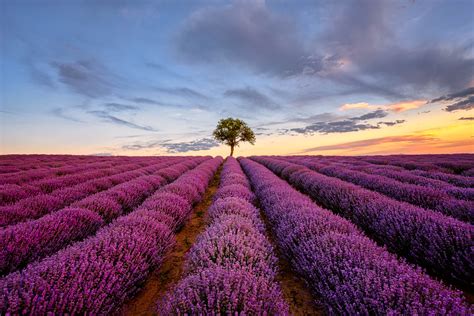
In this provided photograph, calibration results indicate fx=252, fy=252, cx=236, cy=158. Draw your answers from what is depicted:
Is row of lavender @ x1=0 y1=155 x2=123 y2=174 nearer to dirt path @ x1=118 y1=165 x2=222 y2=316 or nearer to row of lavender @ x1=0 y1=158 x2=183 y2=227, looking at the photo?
row of lavender @ x1=0 y1=158 x2=183 y2=227

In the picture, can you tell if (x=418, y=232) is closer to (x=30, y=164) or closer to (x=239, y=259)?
(x=239, y=259)

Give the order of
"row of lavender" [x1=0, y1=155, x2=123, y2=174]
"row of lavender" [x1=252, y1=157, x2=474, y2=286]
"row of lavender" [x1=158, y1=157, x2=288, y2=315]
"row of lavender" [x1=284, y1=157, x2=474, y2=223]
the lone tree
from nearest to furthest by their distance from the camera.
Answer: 1. "row of lavender" [x1=158, y1=157, x2=288, y2=315]
2. "row of lavender" [x1=252, y1=157, x2=474, y2=286]
3. "row of lavender" [x1=284, y1=157, x2=474, y2=223]
4. "row of lavender" [x1=0, y1=155, x2=123, y2=174]
5. the lone tree

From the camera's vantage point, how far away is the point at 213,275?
1798 millimetres

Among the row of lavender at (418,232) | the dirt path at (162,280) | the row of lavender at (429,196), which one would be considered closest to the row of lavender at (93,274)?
the dirt path at (162,280)

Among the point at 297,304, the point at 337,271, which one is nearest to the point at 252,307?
the point at 337,271

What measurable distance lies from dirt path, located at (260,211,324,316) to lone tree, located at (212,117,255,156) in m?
33.7

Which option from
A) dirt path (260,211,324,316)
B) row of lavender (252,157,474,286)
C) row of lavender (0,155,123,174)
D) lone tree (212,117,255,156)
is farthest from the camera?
lone tree (212,117,255,156)

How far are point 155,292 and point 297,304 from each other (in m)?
1.47

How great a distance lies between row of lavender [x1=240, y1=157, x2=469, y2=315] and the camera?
5.19 ft

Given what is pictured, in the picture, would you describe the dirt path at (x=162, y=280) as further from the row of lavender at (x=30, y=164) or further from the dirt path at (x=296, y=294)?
the row of lavender at (x=30, y=164)

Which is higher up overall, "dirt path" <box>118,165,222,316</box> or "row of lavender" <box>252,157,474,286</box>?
"row of lavender" <box>252,157,474,286</box>

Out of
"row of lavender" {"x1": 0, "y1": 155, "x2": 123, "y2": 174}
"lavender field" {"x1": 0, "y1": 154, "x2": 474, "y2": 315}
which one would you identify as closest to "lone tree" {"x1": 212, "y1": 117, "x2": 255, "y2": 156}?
"row of lavender" {"x1": 0, "y1": 155, "x2": 123, "y2": 174}

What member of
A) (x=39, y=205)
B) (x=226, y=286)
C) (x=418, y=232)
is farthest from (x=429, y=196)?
(x=39, y=205)

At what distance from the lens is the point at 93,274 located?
1.96 meters
